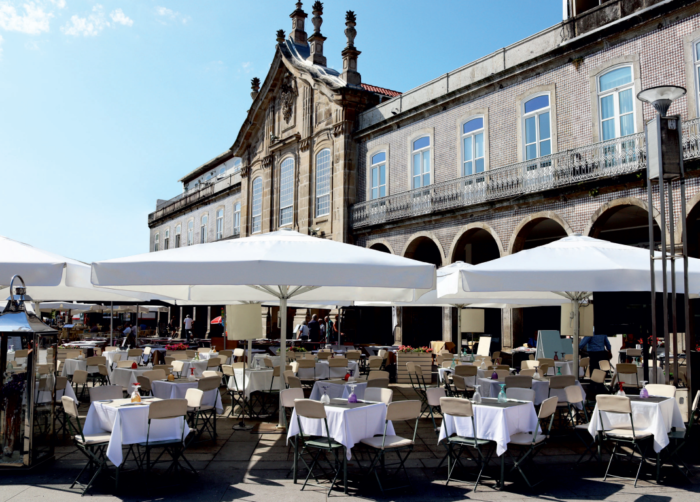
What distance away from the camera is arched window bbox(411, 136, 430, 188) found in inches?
785

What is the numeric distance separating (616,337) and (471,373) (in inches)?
322

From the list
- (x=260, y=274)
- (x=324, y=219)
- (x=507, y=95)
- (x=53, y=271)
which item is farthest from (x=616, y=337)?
(x=53, y=271)

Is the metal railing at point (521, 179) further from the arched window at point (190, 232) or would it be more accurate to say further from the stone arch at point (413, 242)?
the arched window at point (190, 232)

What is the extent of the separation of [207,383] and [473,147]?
41.4 feet

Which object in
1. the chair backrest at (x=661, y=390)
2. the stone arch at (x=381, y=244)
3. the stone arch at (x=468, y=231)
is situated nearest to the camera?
the chair backrest at (x=661, y=390)

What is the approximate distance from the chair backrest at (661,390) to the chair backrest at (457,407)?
7.79 feet

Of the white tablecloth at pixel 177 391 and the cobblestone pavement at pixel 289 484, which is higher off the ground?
the white tablecloth at pixel 177 391

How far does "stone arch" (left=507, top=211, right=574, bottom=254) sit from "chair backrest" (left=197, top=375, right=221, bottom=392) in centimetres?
1014

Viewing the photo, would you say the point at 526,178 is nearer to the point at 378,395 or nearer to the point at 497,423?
the point at 378,395

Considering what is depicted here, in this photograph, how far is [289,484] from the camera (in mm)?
5941

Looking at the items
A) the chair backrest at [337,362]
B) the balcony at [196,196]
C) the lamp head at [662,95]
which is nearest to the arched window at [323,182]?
the balcony at [196,196]

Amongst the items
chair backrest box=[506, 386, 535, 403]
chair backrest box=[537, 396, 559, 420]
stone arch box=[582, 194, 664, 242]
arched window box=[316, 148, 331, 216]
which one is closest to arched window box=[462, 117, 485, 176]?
stone arch box=[582, 194, 664, 242]

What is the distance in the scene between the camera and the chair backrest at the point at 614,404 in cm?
627

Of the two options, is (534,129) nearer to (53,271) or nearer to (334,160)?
(334,160)
